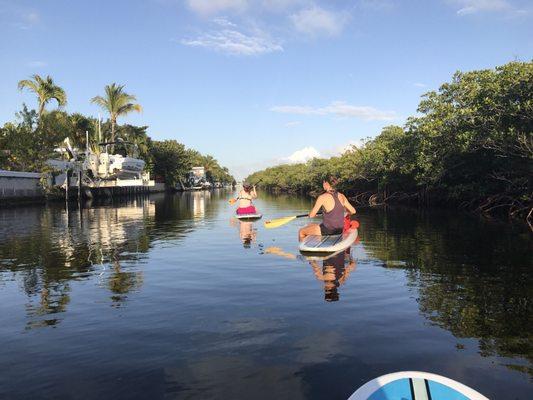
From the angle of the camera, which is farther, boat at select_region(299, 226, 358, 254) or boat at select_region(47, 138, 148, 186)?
boat at select_region(47, 138, 148, 186)

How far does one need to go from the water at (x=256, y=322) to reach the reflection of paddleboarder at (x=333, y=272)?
46 millimetres

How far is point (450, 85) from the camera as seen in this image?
1240 inches

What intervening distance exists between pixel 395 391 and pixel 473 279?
7442 millimetres

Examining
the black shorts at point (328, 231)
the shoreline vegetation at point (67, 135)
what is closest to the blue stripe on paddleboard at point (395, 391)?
the black shorts at point (328, 231)

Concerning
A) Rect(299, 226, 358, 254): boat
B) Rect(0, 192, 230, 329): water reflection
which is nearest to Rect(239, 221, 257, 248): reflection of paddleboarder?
Rect(0, 192, 230, 329): water reflection

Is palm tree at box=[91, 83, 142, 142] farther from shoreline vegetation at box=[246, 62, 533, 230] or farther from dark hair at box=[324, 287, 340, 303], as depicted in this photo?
dark hair at box=[324, 287, 340, 303]

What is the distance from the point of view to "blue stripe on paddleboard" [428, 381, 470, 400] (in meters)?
3.73

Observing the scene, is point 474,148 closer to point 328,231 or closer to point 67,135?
point 328,231

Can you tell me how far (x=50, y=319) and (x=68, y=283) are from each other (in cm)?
285

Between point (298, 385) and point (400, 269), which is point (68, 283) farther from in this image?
point (400, 269)

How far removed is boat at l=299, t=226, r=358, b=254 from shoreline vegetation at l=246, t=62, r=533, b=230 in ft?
46.4

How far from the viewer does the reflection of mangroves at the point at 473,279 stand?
6719 millimetres

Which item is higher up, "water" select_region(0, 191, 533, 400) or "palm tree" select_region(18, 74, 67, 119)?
"palm tree" select_region(18, 74, 67, 119)

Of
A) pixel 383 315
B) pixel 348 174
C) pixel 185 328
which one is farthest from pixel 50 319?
pixel 348 174
